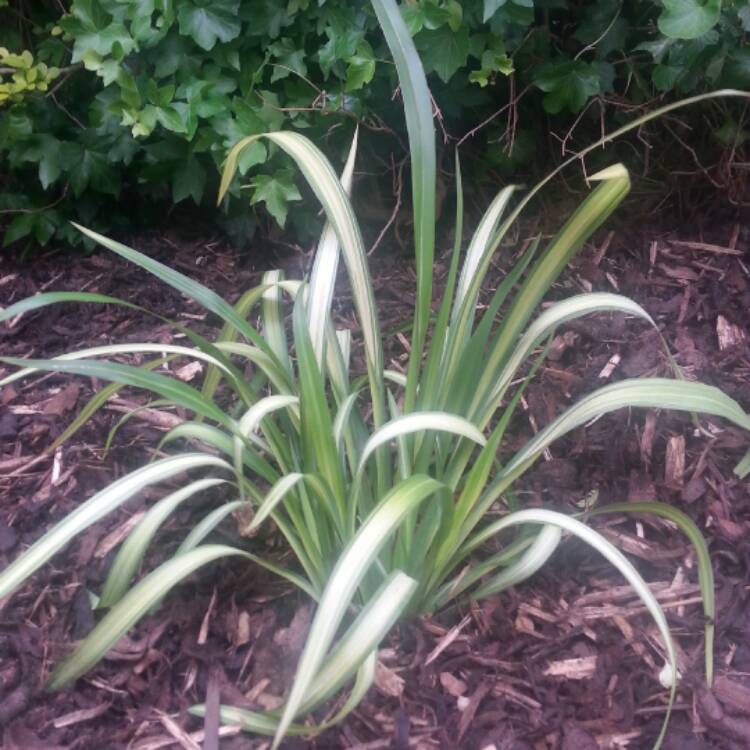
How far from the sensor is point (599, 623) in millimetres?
1294

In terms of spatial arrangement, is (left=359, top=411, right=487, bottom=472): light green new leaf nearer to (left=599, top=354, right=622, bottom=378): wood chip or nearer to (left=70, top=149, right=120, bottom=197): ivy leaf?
(left=599, top=354, right=622, bottom=378): wood chip

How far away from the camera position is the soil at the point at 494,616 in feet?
3.82

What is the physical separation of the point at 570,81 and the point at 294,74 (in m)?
0.63

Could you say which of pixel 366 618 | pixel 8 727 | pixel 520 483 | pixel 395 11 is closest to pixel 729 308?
pixel 520 483

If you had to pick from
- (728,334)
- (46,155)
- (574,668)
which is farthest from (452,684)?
(46,155)

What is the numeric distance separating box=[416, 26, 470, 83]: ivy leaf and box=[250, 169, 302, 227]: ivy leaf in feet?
1.36

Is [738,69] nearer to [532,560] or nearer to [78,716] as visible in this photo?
[532,560]

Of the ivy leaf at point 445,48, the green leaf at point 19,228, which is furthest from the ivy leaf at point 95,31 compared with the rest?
the ivy leaf at point 445,48

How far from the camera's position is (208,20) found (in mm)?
1809

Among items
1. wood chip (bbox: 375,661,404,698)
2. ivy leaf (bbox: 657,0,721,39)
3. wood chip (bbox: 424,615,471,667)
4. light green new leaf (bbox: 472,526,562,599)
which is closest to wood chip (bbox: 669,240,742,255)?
ivy leaf (bbox: 657,0,721,39)

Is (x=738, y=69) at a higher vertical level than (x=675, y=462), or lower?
higher

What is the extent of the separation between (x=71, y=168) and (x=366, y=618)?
5.34 feet

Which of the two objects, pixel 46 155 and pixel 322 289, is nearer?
pixel 322 289

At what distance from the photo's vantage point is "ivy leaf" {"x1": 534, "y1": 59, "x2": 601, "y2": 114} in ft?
5.91
